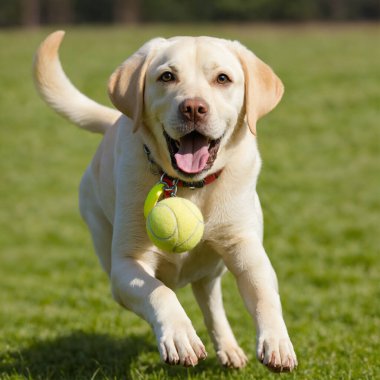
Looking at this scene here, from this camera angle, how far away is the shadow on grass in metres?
4.36

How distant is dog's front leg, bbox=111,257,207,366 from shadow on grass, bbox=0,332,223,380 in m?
0.63

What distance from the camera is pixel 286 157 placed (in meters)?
13.6

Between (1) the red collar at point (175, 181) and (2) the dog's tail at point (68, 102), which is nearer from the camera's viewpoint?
(1) the red collar at point (175, 181)

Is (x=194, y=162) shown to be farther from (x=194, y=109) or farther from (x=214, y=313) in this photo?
(x=214, y=313)

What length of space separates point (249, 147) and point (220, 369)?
4.57 feet

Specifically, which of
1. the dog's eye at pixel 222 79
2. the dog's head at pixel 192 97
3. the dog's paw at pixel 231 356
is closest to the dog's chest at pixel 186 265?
the dog's head at pixel 192 97

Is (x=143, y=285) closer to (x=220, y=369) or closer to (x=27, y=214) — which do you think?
(x=220, y=369)

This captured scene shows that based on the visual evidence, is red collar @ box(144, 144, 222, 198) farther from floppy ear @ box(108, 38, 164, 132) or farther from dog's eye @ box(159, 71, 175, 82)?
dog's eye @ box(159, 71, 175, 82)

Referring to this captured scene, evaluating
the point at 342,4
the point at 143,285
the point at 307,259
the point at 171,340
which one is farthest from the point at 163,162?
the point at 342,4

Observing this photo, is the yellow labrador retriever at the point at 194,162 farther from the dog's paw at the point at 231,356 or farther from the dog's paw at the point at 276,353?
the dog's paw at the point at 231,356

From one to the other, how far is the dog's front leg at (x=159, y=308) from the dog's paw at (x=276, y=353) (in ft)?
0.92

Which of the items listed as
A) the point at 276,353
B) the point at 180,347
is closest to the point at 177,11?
the point at 276,353

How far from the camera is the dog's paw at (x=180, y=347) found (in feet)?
10.6

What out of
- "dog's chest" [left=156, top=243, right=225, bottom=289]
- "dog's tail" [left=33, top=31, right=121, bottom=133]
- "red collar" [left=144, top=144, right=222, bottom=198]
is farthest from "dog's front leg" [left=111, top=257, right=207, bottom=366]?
"dog's tail" [left=33, top=31, right=121, bottom=133]
